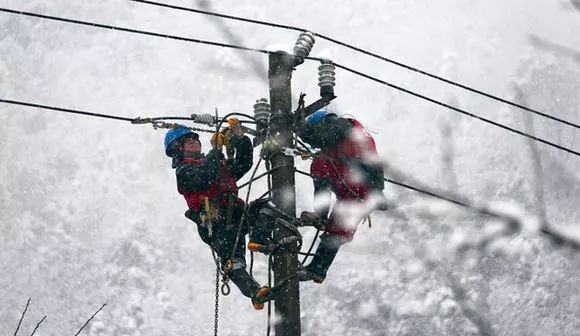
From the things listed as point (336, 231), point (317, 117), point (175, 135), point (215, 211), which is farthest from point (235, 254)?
point (317, 117)

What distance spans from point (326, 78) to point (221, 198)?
137cm

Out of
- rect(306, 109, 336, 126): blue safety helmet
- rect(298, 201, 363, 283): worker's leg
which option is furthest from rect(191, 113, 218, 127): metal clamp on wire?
rect(298, 201, 363, 283): worker's leg

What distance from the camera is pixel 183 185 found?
6.05 metres

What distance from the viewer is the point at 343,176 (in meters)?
6.16

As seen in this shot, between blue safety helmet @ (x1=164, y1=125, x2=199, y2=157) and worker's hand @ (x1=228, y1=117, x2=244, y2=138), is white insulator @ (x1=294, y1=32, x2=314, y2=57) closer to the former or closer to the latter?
worker's hand @ (x1=228, y1=117, x2=244, y2=138)

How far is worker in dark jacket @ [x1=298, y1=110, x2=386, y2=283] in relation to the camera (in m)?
6.02

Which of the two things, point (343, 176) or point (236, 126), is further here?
point (343, 176)

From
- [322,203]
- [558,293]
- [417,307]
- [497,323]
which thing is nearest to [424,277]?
[417,307]

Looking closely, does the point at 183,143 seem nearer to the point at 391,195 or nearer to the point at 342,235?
the point at 342,235

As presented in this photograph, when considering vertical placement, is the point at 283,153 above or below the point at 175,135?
below

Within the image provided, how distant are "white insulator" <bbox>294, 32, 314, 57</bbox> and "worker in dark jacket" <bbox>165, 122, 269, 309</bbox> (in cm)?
80

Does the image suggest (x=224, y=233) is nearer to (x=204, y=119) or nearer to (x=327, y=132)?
(x=204, y=119)

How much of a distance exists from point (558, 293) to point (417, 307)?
4.10m

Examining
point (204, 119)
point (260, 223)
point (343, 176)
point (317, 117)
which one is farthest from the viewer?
point (317, 117)
